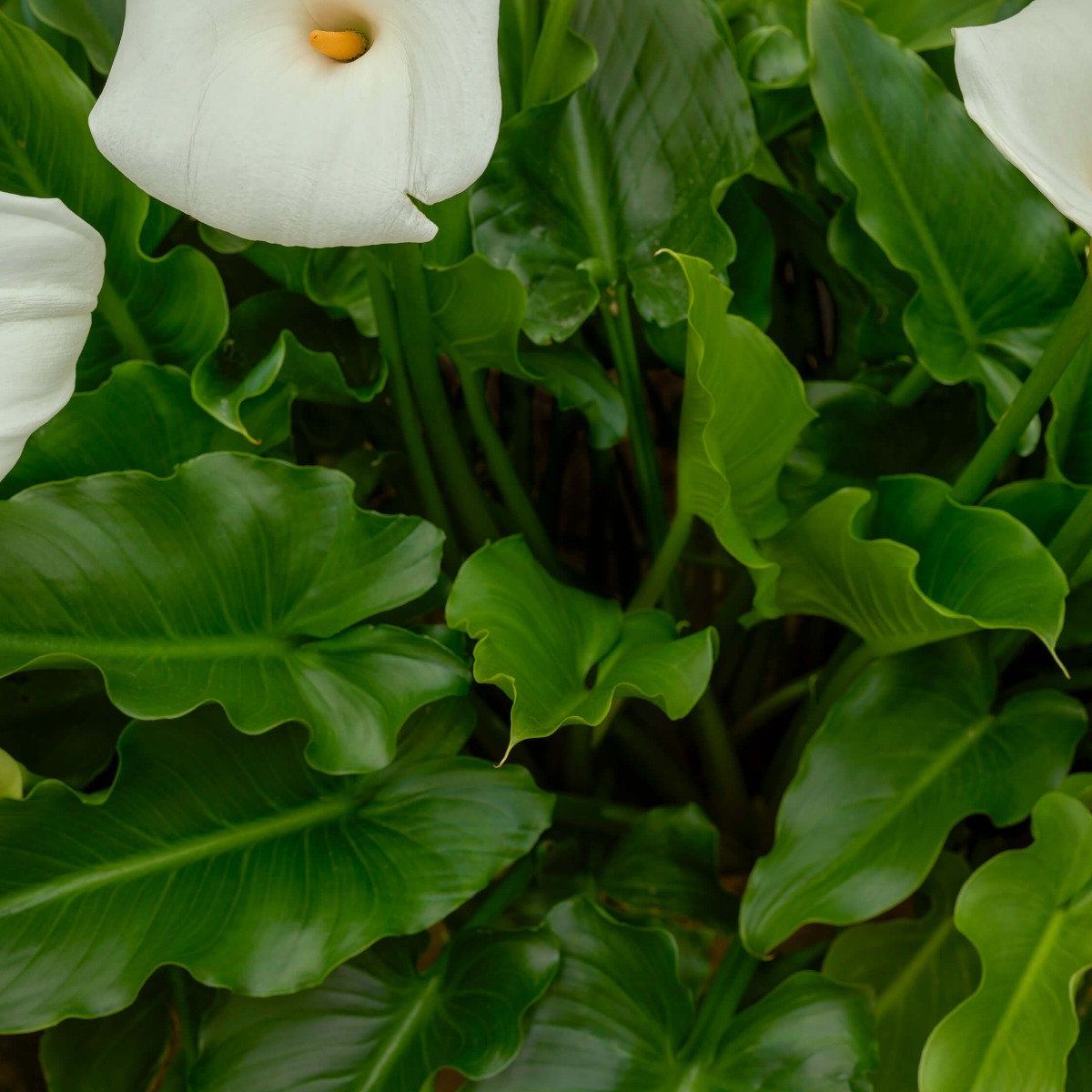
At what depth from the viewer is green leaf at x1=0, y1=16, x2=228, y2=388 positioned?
0.56m

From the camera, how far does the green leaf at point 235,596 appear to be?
1.65ft

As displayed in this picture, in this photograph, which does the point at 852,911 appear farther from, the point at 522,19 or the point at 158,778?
the point at 522,19

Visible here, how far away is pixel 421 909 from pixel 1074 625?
398mm

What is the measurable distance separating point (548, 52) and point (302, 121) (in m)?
0.29

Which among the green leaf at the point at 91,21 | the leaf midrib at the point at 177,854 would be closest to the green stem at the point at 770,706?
the leaf midrib at the point at 177,854

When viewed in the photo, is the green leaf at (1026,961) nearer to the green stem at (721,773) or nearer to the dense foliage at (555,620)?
the dense foliage at (555,620)

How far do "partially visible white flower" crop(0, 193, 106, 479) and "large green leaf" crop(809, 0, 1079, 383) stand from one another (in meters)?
0.39

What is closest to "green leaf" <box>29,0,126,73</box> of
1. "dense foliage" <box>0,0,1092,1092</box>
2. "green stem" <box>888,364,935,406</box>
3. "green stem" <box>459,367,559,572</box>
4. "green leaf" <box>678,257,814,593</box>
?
"dense foliage" <box>0,0,1092,1092</box>

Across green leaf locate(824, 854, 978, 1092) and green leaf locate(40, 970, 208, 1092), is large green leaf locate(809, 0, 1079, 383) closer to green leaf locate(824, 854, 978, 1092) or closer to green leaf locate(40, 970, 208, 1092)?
green leaf locate(824, 854, 978, 1092)

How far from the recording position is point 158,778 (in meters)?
0.54

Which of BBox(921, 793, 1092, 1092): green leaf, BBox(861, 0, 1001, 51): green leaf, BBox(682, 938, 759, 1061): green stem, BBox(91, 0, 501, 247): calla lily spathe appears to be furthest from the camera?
BBox(861, 0, 1001, 51): green leaf

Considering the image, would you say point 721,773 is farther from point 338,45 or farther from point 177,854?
point 338,45

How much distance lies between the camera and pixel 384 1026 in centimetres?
60

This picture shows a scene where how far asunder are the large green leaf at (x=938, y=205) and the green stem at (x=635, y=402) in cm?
15
